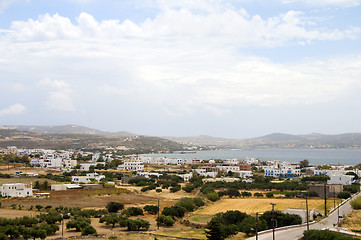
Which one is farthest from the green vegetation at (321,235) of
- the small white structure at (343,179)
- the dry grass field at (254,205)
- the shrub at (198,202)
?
the small white structure at (343,179)

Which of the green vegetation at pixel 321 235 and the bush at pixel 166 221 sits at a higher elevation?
the green vegetation at pixel 321 235

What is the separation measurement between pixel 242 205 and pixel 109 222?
55.0 ft

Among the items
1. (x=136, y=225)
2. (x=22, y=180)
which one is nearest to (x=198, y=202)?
(x=136, y=225)

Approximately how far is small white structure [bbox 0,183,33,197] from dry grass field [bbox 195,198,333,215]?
904 inches

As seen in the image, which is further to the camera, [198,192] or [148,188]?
[148,188]

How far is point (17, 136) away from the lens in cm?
19075

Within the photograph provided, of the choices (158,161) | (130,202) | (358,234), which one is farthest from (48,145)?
(358,234)

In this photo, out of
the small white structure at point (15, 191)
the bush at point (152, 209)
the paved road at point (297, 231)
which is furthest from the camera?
the small white structure at point (15, 191)

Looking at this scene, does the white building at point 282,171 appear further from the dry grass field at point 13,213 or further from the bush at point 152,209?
the dry grass field at point 13,213

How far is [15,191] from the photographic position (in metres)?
50.3

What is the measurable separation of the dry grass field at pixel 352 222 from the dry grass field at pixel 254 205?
5.38 m

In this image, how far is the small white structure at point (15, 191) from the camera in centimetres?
5025

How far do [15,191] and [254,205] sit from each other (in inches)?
1142

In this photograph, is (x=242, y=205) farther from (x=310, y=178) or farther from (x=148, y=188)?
(x=310, y=178)
